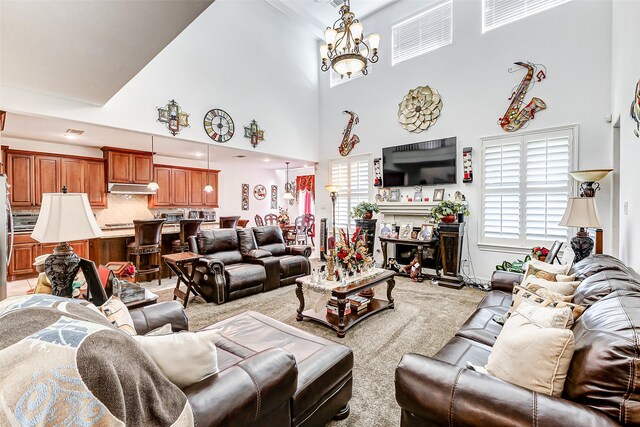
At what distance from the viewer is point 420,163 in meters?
5.68

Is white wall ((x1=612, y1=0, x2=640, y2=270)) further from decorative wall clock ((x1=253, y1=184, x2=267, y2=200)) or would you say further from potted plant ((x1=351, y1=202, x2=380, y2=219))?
decorative wall clock ((x1=253, y1=184, x2=267, y2=200))

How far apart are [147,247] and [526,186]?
6273 millimetres

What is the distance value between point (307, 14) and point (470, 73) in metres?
3.94

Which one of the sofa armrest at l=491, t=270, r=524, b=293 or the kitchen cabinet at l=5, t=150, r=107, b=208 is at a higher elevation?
the kitchen cabinet at l=5, t=150, r=107, b=208

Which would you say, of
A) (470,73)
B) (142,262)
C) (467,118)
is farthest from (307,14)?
(142,262)

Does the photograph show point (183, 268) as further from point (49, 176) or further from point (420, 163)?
point (420, 163)

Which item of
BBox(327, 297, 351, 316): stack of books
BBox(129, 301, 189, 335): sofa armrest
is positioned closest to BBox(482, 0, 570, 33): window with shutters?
BBox(327, 297, 351, 316): stack of books

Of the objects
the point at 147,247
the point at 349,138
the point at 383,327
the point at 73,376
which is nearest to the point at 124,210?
the point at 147,247

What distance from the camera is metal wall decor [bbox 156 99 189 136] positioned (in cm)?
479

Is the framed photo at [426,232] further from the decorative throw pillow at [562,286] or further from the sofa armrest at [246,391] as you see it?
the sofa armrest at [246,391]

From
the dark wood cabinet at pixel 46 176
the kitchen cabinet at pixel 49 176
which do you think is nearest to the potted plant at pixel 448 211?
the kitchen cabinet at pixel 49 176

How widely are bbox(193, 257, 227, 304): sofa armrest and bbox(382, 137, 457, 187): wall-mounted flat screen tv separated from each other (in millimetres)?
3853

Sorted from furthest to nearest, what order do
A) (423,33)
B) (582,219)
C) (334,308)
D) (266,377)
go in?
(423,33) → (334,308) → (582,219) → (266,377)

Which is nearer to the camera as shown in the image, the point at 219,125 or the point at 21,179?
the point at 21,179
